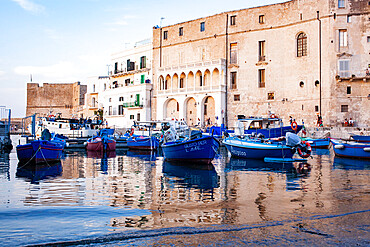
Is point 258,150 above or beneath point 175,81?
beneath

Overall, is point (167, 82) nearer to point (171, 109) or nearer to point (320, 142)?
point (171, 109)

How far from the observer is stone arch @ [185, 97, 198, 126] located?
4359cm

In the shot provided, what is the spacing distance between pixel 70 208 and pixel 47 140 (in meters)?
13.8

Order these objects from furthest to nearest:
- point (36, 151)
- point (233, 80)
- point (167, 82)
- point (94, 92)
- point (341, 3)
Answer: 1. point (94, 92)
2. point (167, 82)
3. point (233, 80)
4. point (341, 3)
5. point (36, 151)

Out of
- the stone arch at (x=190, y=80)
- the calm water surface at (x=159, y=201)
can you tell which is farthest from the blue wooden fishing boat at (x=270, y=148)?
the stone arch at (x=190, y=80)

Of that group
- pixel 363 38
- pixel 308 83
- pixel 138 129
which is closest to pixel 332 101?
pixel 308 83

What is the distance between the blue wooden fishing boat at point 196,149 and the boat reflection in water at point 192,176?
364mm

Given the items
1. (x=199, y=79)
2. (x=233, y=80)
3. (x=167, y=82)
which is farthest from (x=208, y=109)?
(x=167, y=82)

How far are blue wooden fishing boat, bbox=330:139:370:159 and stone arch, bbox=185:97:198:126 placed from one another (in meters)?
21.7

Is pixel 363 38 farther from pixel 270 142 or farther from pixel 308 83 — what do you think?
pixel 270 142

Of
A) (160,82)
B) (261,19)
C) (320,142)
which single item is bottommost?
(320,142)

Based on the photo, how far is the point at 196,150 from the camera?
739 inches

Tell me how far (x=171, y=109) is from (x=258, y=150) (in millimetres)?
26132

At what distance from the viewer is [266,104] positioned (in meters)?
39.0
